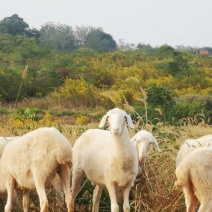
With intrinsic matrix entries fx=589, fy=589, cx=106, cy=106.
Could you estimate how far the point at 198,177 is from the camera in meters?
5.07

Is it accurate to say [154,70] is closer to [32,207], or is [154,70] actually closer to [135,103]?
[135,103]

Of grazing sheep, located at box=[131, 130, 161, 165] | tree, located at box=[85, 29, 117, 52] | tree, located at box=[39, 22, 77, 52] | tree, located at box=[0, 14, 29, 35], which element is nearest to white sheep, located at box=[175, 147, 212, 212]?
grazing sheep, located at box=[131, 130, 161, 165]

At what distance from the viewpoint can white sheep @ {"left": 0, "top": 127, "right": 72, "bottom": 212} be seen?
19.0 feet

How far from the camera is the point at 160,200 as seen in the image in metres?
6.29

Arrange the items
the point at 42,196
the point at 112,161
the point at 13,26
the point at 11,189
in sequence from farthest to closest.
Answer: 1. the point at 13,26
2. the point at 11,189
3. the point at 112,161
4. the point at 42,196

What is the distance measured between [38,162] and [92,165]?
0.88 metres

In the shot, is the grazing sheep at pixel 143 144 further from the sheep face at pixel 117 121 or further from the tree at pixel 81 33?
the tree at pixel 81 33

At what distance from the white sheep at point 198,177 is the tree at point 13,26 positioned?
70571 millimetres

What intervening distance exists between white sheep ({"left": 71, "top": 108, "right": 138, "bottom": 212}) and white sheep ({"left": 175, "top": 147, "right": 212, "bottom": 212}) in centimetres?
90

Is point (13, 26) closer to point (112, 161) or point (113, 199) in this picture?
point (112, 161)

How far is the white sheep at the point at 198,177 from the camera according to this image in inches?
199

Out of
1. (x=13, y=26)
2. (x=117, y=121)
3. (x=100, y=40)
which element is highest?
(x=13, y=26)

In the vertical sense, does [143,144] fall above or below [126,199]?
above

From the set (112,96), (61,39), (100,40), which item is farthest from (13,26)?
(112,96)
